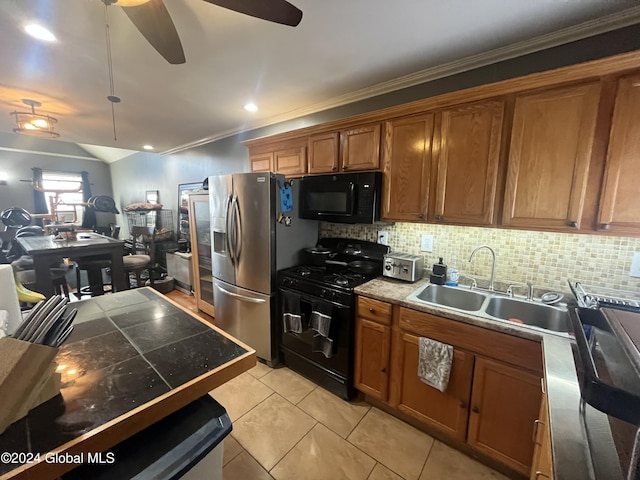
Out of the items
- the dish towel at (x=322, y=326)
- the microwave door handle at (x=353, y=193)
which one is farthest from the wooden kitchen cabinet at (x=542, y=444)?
the microwave door handle at (x=353, y=193)

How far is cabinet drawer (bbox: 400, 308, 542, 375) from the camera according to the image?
1.33 m

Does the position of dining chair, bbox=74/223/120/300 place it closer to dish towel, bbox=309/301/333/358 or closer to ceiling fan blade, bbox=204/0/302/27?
dish towel, bbox=309/301/333/358

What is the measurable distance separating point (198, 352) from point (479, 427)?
5.37 ft

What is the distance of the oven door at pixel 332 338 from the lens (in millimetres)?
1967

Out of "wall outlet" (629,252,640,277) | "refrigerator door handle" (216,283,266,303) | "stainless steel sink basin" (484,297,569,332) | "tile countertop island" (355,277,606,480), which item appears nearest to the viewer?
"tile countertop island" (355,277,606,480)

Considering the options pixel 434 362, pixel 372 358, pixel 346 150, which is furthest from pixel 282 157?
pixel 434 362

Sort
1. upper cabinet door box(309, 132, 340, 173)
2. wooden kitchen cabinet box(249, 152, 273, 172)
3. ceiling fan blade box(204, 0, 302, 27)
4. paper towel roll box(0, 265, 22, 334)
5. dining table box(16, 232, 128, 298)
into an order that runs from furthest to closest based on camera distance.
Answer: dining table box(16, 232, 128, 298)
wooden kitchen cabinet box(249, 152, 273, 172)
upper cabinet door box(309, 132, 340, 173)
paper towel roll box(0, 265, 22, 334)
ceiling fan blade box(204, 0, 302, 27)

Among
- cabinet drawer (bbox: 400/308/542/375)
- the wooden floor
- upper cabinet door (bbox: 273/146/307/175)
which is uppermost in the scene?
upper cabinet door (bbox: 273/146/307/175)

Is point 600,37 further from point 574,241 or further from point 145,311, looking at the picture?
point 145,311

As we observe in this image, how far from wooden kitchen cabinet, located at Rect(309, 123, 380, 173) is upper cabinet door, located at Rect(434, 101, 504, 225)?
0.49 metres

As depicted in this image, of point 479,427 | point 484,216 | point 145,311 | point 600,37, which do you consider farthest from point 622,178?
point 145,311

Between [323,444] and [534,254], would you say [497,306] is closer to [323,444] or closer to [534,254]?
[534,254]

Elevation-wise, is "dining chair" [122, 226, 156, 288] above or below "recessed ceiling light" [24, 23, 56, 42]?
below

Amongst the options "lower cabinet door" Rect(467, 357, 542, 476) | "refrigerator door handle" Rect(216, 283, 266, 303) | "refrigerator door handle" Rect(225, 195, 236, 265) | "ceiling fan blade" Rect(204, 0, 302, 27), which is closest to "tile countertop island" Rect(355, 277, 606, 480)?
"lower cabinet door" Rect(467, 357, 542, 476)
